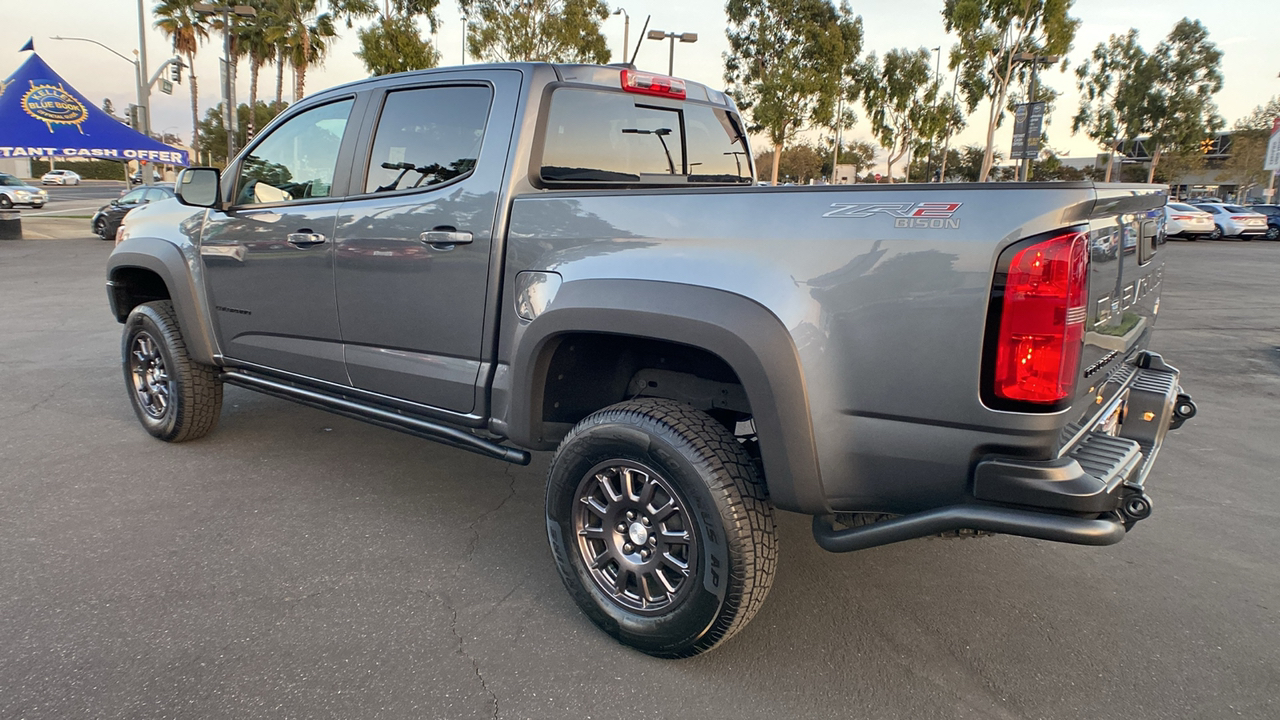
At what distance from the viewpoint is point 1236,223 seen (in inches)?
1144

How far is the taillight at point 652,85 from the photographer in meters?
3.56

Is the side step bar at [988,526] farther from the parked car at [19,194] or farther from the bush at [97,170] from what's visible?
the bush at [97,170]

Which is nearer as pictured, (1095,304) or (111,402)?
(1095,304)

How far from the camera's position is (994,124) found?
119 ft

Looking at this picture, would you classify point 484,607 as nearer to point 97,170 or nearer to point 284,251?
point 284,251

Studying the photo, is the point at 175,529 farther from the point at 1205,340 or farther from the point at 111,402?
the point at 1205,340

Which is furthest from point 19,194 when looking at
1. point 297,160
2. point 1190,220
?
point 1190,220

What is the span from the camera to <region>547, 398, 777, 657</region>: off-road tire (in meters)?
2.44

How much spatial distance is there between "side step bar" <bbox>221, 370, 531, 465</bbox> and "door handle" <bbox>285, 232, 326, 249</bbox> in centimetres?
71

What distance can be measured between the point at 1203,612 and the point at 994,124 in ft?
123

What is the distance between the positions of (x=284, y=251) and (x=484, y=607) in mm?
1979

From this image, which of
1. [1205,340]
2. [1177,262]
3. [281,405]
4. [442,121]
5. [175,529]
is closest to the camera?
[442,121]

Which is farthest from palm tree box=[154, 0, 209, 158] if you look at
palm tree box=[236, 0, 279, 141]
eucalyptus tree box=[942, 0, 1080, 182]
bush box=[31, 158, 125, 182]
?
bush box=[31, 158, 125, 182]

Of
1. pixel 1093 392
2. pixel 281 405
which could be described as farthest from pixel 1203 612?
pixel 281 405
